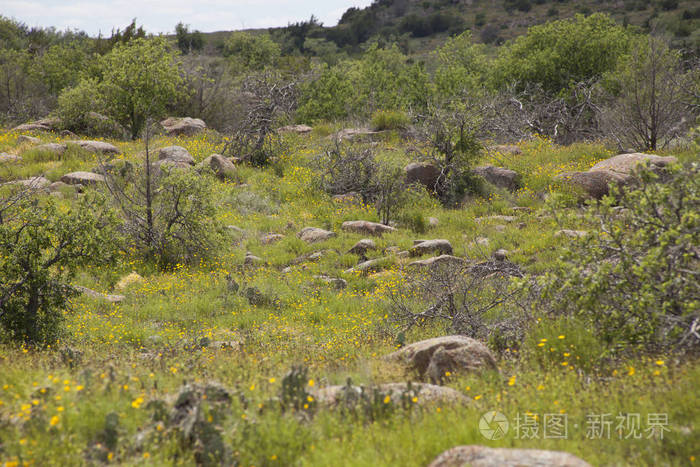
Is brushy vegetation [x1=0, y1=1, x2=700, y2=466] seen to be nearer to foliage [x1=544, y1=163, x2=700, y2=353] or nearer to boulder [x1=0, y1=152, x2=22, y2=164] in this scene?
foliage [x1=544, y1=163, x2=700, y2=353]

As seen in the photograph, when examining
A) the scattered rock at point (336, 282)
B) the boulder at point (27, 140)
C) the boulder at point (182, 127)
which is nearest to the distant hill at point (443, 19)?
the boulder at point (182, 127)

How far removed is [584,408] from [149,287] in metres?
7.62

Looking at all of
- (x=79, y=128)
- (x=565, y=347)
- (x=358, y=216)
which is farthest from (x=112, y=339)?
(x=79, y=128)

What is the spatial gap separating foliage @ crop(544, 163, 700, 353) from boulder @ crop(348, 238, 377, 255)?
6.09 meters

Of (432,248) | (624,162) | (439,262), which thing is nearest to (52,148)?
(432,248)

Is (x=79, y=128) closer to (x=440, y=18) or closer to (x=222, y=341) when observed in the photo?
(x=222, y=341)

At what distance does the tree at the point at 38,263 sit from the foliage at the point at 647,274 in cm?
595

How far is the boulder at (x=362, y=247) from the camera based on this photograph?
35.3ft

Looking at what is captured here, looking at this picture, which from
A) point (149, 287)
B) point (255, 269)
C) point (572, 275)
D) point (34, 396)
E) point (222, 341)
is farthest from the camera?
point (255, 269)

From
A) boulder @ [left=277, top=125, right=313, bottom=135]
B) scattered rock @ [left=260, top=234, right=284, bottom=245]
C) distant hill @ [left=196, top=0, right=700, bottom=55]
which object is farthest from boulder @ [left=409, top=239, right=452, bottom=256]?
distant hill @ [left=196, top=0, right=700, bottom=55]

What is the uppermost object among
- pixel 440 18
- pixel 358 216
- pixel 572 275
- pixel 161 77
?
pixel 440 18

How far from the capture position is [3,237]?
6.35 m

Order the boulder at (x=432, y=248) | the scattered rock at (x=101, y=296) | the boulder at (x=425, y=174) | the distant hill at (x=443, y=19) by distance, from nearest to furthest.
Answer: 1. the scattered rock at (x=101, y=296)
2. the boulder at (x=432, y=248)
3. the boulder at (x=425, y=174)
4. the distant hill at (x=443, y=19)

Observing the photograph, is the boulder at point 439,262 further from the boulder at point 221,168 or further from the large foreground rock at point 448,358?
the boulder at point 221,168
